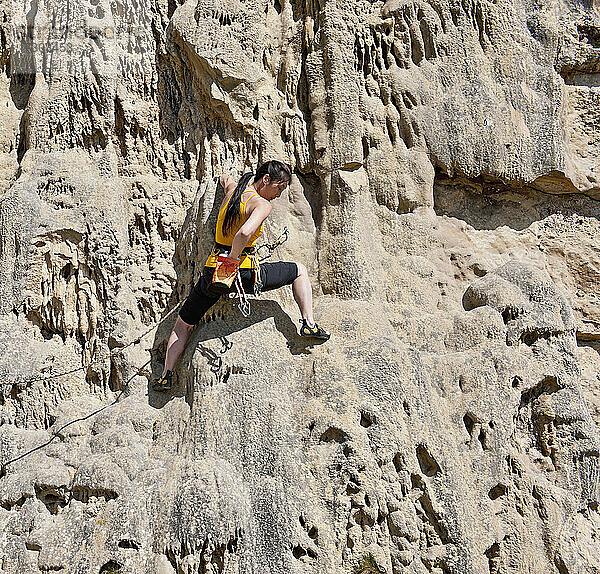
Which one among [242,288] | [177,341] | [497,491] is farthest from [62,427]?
[497,491]

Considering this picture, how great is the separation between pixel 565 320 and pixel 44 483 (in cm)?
299

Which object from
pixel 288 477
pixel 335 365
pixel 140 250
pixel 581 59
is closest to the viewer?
pixel 288 477

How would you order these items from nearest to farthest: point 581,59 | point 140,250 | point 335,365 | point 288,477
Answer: point 288,477
point 335,365
point 140,250
point 581,59

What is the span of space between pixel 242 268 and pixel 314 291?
25.1 inches

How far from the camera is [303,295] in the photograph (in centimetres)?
367

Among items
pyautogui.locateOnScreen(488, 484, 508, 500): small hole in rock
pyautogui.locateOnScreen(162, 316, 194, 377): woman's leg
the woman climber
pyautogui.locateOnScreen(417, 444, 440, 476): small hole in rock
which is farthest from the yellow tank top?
pyautogui.locateOnScreen(488, 484, 508, 500): small hole in rock

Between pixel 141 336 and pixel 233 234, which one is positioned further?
pixel 141 336

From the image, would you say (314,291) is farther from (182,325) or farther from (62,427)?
(62,427)

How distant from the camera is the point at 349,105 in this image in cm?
414

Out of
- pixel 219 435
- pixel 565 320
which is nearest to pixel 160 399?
pixel 219 435

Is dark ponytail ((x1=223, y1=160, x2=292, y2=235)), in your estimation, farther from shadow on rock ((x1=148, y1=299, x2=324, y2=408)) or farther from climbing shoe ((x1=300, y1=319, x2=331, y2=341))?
climbing shoe ((x1=300, y1=319, x2=331, y2=341))

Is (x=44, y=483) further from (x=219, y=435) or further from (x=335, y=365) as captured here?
(x=335, y=365)

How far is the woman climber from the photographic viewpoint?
11.3 feet

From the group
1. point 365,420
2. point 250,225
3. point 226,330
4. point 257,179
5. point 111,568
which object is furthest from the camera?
point 226,330
